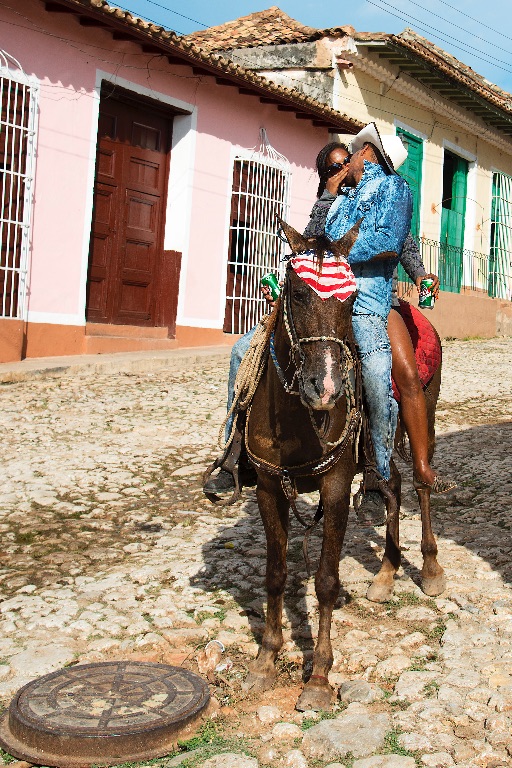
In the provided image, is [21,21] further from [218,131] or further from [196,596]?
[196,596]

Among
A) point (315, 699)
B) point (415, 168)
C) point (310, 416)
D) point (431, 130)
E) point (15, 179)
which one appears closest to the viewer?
point (315, 699)

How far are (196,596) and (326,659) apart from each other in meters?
1.22

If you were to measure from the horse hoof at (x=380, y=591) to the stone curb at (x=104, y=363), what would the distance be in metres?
6.48

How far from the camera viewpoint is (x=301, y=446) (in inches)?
144

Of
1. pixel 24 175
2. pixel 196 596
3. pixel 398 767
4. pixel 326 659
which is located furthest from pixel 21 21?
pixel 398 767

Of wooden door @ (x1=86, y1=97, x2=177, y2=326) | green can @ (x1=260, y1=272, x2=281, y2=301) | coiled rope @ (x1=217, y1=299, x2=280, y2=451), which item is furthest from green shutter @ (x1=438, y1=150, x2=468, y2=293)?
coiled rope @ (x1=217, y1=299, x2=280, y2=451)

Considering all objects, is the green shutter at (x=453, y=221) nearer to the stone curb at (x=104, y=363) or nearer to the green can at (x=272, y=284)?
the stone curb at (x=104, y=363)

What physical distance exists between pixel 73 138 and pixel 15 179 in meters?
1.14

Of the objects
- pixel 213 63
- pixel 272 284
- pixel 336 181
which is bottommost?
pixel 272 284

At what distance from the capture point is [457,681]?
3592 millimetres

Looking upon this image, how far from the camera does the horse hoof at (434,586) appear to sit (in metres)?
4.70

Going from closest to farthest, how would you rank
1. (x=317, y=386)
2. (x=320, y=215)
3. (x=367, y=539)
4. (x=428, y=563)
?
(x=317, y=386)
(x=320, y=215)
(x=428, y=563)
(x=367, y=539)

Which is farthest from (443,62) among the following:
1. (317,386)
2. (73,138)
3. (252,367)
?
(317,386)

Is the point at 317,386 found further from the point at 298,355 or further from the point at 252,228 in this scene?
the point at 252,228
